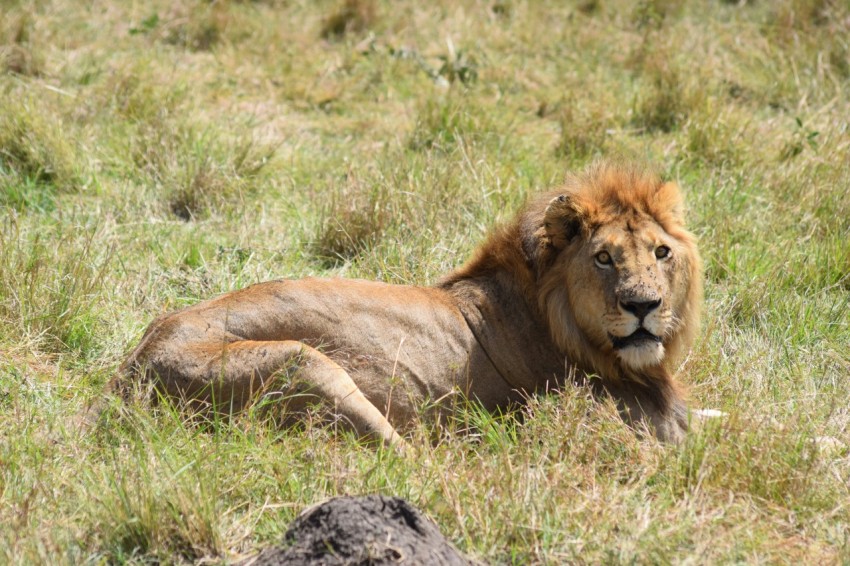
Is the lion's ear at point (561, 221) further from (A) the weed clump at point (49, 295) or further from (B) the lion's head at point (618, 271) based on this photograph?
(A) the weed clump at point (49, 295)

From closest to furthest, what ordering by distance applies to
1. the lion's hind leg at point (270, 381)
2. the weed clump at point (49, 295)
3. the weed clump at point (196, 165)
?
the lion's hind leg at point (270, 381)
the weed clump at point (49, 295)
the weed clump at point (196, 165)

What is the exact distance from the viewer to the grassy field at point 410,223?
13.7 ft

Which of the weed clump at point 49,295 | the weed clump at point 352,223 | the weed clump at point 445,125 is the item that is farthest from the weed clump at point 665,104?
the weed clump at point 49,295

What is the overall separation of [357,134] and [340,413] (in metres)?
4.80

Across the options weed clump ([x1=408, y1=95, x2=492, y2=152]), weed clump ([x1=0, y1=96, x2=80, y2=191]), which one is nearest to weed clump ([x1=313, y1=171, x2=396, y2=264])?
weed clump ([x1=408, y1=95, x2=492, y2=152])

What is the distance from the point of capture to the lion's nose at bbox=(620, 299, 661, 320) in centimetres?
500

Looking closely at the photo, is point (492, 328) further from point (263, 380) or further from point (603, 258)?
point (263, 380)

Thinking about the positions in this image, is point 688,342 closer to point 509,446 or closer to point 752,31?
point 509,446

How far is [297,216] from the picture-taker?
25.0ft

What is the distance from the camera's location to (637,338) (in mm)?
5113

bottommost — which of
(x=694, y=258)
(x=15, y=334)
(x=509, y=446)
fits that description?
(x=15, y=334)

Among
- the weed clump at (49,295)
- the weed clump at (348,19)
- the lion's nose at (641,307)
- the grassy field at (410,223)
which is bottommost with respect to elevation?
the weed clump at (49,295)

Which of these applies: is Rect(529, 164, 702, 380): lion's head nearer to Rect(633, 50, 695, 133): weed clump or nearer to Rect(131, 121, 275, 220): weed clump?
Rect(131, 121, 275, 220): weed clump

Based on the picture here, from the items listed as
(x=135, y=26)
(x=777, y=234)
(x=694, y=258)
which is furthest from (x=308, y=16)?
(x=694, y=258)
